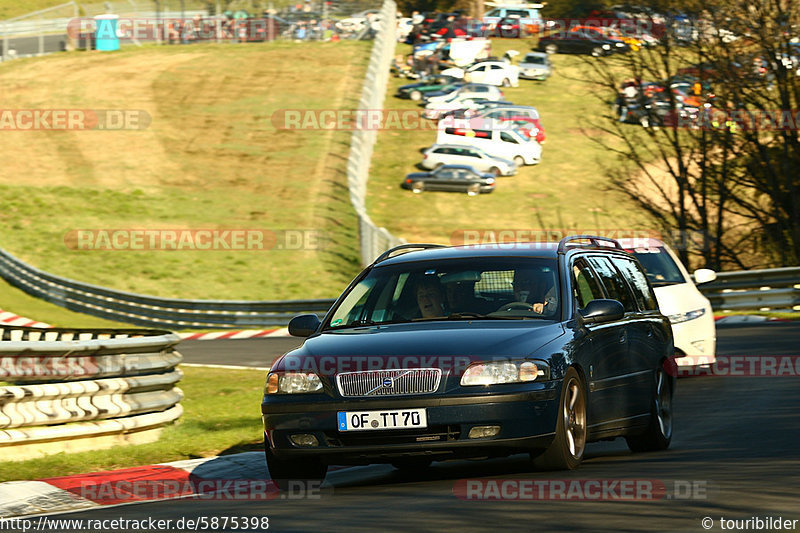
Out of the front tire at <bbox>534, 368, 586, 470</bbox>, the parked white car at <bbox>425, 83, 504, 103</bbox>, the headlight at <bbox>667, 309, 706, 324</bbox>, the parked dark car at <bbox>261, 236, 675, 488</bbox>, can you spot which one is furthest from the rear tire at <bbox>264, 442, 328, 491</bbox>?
the parked white car at <bbox>425, 83, 504, 103</bbox>

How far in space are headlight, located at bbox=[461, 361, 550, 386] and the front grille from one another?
0.62 feet

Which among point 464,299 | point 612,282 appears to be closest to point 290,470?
point 464,299

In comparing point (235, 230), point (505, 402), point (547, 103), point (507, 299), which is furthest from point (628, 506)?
point (547, 103)

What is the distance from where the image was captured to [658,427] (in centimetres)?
977

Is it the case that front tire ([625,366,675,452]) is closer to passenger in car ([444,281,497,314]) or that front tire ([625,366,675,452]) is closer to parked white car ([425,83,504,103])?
passenger in car ([444,281,497,314])

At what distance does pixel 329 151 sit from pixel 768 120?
79.2 feet

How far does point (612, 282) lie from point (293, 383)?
9.77 ft

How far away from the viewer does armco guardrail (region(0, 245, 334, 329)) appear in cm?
2819

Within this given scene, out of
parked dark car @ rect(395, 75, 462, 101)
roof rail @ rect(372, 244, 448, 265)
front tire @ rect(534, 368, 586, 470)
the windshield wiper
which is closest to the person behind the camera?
front tire @ rect(534, 368, 586, 470)

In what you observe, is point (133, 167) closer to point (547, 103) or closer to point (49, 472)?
point (547, 103)

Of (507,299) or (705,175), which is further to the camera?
(705,175)

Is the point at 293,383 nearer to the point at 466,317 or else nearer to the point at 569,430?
the point at 466,317

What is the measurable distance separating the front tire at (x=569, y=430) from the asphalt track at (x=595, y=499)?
3.7 inches

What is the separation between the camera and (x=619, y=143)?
55.7 metres
